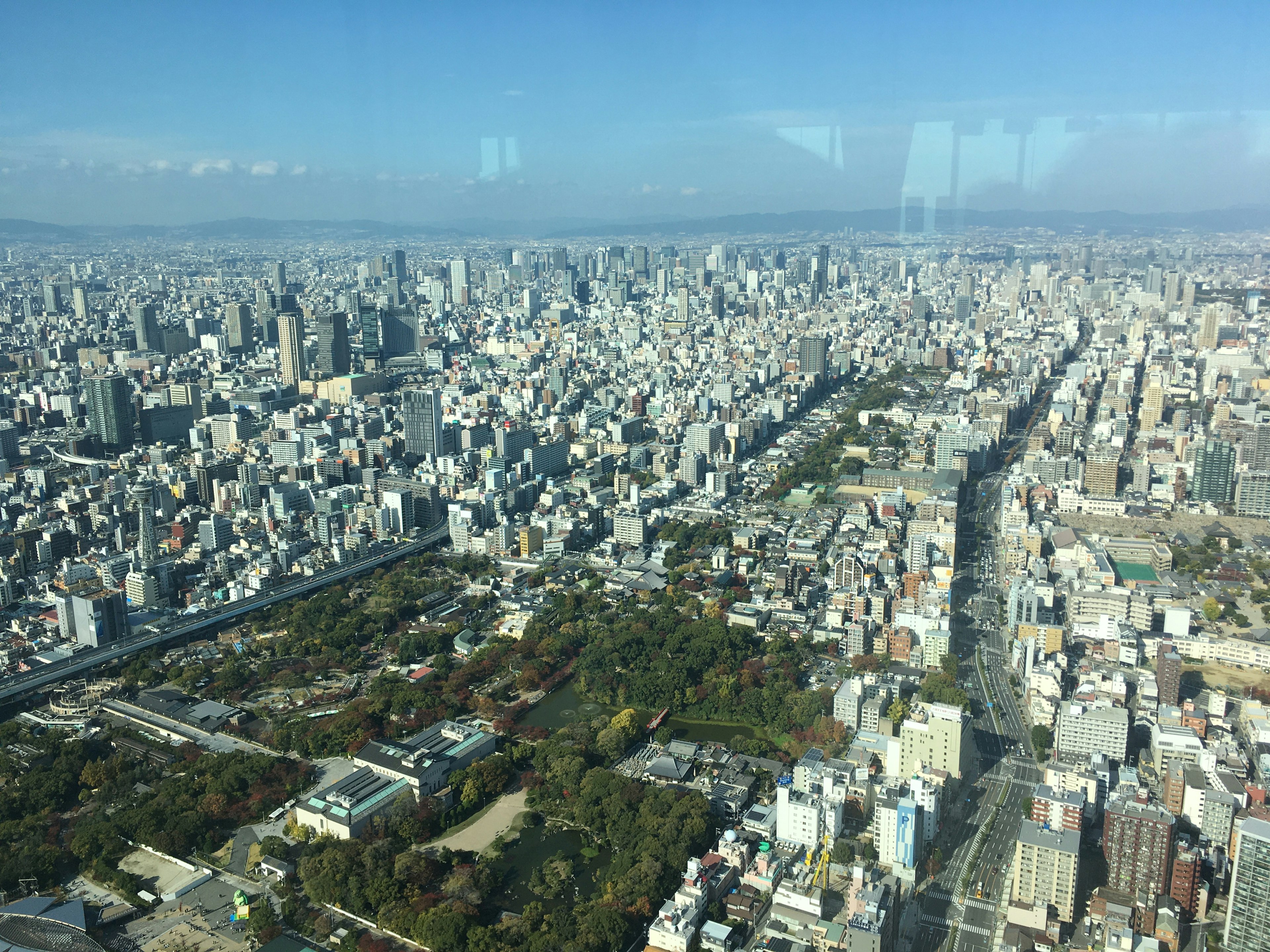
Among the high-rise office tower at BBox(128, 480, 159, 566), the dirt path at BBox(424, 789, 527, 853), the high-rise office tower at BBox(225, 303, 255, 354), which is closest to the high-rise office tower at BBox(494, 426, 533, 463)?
the high-rise office tower at BBox(128, 480, 159, 566)

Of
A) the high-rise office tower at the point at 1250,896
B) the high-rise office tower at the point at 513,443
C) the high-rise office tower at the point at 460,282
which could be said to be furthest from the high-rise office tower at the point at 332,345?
the high-rise office tower at the point at 1250,896

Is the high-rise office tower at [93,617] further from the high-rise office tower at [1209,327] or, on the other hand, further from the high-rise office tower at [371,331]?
the high-rise office tower at [1209,327]

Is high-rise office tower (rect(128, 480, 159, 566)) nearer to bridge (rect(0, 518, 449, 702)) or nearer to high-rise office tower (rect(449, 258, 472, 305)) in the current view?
bridge (rect(0, 518, 449, 702))

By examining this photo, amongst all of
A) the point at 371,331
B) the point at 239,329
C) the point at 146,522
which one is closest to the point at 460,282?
the point at 371,331

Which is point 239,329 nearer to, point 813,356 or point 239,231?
point 239,231

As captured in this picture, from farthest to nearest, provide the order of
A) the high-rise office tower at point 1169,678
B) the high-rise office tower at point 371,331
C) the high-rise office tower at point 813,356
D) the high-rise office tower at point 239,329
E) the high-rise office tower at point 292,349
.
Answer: the high-rise office tower at point 239,329
the high-rise office tower at point 371,331
the high-rise office tower at point 813,356
the high-rise office tower at point 292,349
the high-rise office tower at point 1169,678

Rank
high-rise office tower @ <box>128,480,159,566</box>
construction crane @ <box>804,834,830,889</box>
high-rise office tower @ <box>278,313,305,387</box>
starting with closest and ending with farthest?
construction crane @ <box>804,834,830,889</box> < high-rise office tower @ <box>128,480,159,566</box> < high-rise office tower @ <box>278,313,305,387</box>
